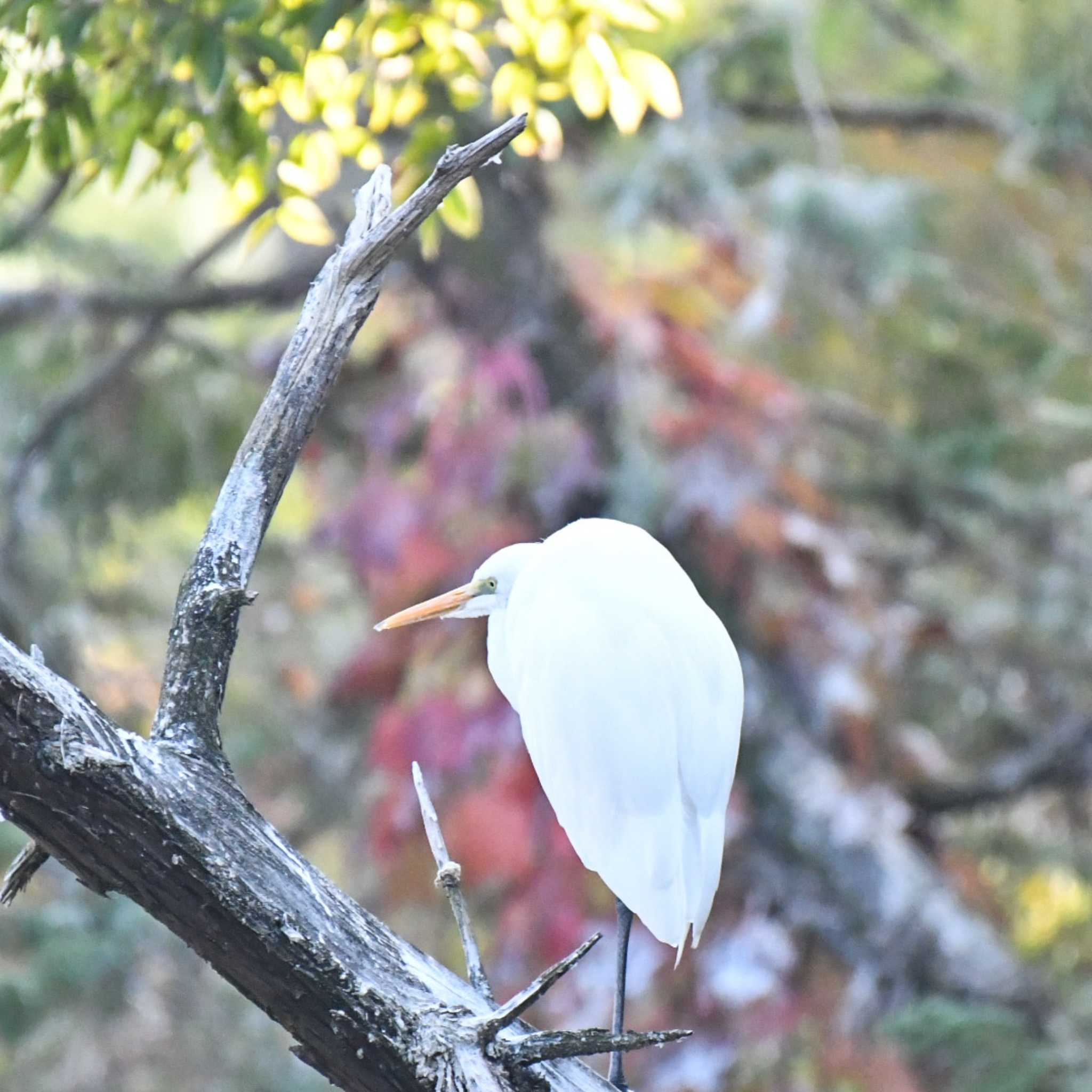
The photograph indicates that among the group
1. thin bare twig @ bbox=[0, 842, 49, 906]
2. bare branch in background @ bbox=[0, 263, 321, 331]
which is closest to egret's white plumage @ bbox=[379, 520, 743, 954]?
thin bare twig @ bbox=[0, 842, 49, 906]

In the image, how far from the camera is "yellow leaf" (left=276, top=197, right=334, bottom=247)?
1.43 m

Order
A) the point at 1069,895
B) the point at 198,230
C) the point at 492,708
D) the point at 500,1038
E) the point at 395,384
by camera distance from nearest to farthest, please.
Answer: the point at 500,1038 → the point at 492,708 → the point at 395,384 → the point at 1069,895 → the point at 198,230

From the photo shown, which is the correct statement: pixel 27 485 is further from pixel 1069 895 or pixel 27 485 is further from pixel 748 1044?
pixel 1069 895

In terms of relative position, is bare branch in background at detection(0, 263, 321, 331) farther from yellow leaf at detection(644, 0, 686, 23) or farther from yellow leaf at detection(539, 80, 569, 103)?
yellow leaf at detection(644, 0, 686, 23)

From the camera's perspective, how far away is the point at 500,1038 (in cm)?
92

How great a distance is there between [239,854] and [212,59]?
72cm

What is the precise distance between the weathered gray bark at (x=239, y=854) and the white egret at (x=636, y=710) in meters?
0.17

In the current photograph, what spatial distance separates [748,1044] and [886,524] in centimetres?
185

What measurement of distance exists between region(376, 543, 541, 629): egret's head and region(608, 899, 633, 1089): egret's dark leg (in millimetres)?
280

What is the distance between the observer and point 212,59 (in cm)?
121

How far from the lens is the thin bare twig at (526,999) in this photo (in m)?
0.83

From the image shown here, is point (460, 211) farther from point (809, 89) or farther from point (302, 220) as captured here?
point (809, 89)

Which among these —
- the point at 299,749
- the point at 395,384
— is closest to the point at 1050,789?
the point at 395,384

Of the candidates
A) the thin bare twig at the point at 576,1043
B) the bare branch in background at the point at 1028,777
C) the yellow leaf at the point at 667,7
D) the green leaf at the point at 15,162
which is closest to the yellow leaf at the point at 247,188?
the green leaf at the point at 15,162
